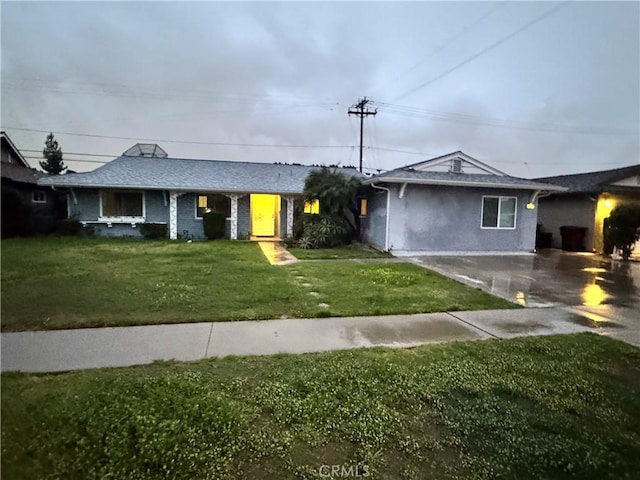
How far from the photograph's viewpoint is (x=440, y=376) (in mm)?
3256

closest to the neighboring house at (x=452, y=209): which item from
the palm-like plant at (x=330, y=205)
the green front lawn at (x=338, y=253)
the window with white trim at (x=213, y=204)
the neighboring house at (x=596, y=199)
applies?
the green front lawn at (x=338, y=253)

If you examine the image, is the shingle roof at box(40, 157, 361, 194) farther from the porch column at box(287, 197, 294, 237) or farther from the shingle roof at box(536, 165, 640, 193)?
the shingle roof at box(536, 165, 640, 193)

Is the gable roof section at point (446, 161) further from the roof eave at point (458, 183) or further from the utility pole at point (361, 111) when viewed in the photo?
the utility pole at point (361, 111)

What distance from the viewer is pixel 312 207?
49.2ft

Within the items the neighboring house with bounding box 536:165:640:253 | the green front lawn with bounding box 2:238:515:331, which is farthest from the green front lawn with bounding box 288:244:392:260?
the neighboring house with bounding box 536:165:640:253

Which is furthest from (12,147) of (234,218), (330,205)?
(234,218)

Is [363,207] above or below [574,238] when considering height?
above

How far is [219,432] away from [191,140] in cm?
178

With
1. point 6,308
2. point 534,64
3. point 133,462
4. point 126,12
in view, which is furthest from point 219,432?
point 534,64

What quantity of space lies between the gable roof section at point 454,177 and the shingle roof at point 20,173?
10.9 meters

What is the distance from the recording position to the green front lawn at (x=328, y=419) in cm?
196

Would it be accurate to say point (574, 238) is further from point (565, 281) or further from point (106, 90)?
point (106, 90)

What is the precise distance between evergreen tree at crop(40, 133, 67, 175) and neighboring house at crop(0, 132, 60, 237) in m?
0.05

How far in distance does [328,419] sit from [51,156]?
2166 mm
